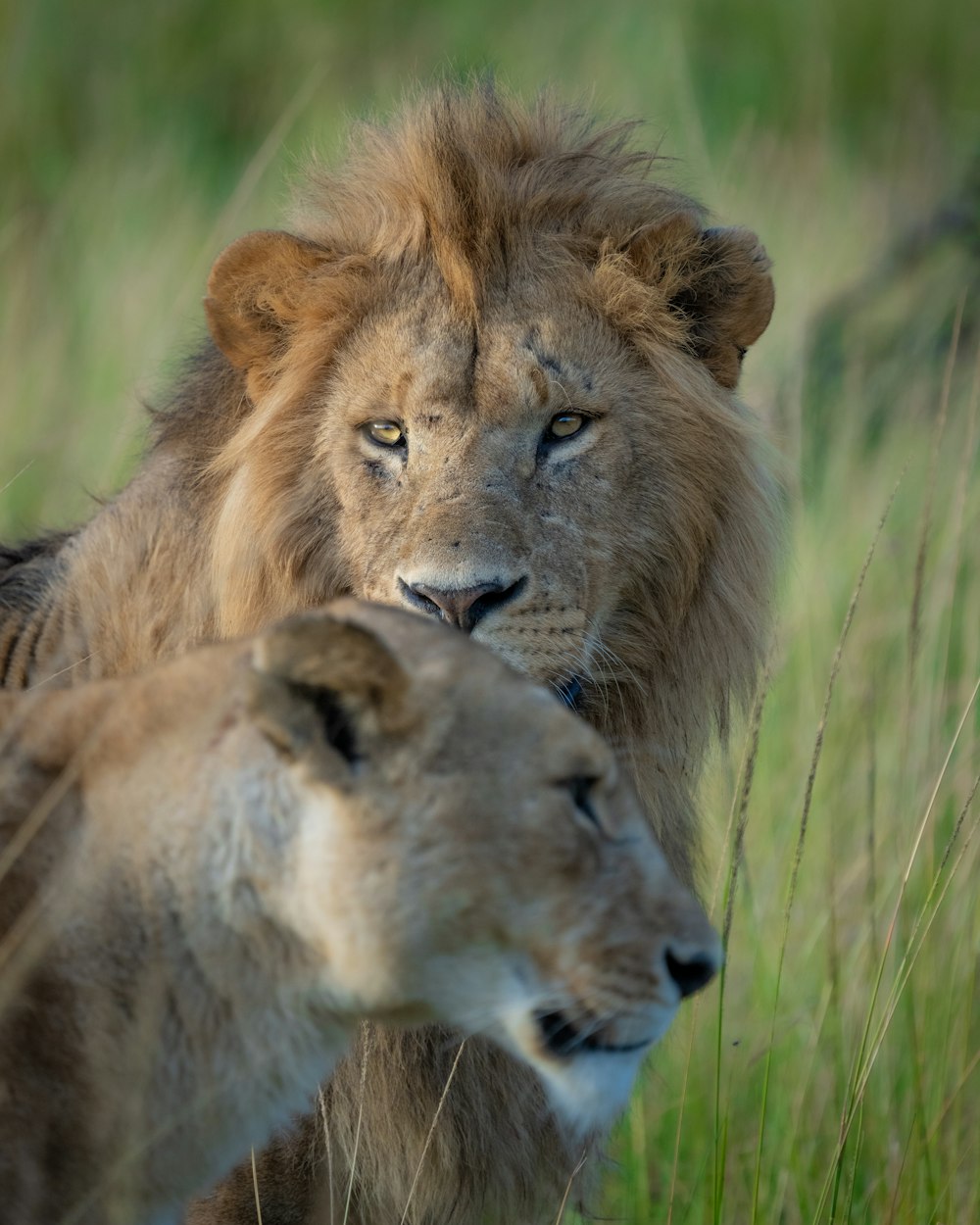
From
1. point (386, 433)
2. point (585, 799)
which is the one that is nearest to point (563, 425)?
point (386, 433)

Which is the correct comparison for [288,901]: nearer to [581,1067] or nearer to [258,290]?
[581,1067]

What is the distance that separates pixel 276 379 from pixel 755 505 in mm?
1119

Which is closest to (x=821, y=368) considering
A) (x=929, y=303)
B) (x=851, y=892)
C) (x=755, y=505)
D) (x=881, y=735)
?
(x=929, y=303)

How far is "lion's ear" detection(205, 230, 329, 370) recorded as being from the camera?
3.58m

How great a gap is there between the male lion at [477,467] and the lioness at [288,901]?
103 centimetres

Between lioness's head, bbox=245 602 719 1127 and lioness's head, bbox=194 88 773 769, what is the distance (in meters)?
1.00

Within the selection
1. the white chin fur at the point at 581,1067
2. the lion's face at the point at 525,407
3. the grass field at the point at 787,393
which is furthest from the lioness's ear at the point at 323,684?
the grass field at the point at 787,393

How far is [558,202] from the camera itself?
3604 millimetres

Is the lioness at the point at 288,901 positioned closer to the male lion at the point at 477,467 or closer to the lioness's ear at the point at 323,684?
the lioness's ear at the point at 323,684

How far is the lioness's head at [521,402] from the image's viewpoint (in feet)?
11.0

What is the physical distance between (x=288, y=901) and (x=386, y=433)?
5.08 ft

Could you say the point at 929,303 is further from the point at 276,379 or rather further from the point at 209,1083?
the point at 209,1083

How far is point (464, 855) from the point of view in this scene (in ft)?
6.82

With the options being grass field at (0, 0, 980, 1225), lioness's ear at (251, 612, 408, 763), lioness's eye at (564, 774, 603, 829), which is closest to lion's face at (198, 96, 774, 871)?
grass field at (0, 0, 980, 1225)
